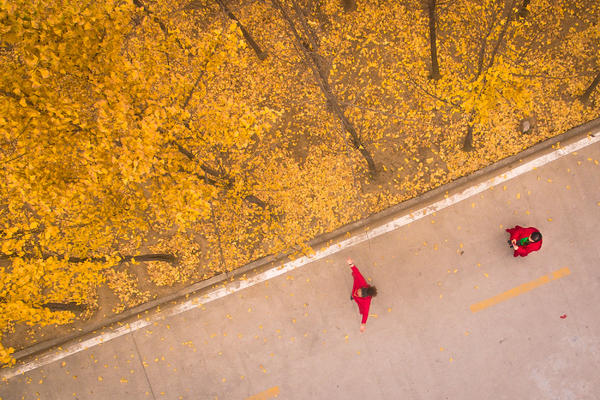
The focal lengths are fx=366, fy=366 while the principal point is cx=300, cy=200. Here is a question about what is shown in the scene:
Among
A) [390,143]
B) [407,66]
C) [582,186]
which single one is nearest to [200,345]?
[390,143]

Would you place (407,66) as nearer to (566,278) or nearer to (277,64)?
(277,64)

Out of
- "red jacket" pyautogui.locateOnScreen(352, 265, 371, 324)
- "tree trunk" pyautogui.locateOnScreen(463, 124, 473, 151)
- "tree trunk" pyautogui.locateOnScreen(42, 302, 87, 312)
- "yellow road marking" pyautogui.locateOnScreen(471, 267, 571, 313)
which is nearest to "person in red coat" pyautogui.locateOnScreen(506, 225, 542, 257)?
"yellow road marking" pyautogui.locateOnScreen(471, 267, 571, 313)

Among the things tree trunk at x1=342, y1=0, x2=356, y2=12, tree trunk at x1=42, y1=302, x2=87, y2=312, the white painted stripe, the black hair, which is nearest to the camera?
the black hair

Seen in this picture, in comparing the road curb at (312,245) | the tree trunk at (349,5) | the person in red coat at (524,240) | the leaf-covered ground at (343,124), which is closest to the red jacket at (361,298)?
the road curb at (312,245)

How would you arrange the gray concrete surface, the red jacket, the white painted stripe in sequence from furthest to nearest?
the white painted stripe < the gray concrete surface < the red jacket

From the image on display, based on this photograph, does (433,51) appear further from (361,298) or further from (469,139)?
(361,298)

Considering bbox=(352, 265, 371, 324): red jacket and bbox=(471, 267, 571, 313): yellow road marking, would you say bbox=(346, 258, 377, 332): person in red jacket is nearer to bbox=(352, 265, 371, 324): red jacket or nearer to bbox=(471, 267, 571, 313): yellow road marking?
bbox=(352, 265, 371, 324): red jacket
